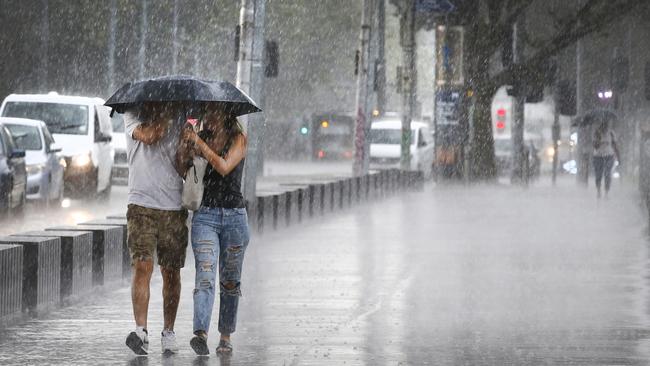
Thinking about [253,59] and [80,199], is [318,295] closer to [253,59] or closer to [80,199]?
[253,59]

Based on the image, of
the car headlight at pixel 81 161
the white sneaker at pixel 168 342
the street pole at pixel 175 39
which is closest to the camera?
the white sneaker at pixel 168 342

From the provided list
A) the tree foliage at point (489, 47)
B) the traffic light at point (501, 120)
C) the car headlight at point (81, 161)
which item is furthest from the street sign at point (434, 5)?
the traffic light at point (501, 120)

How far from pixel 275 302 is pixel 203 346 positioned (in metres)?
3.81

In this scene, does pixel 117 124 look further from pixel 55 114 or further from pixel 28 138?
pixel 28 138

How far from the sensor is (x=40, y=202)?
28516 millimetres

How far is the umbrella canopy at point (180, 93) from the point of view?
11352mm

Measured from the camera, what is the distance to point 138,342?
11.0 m

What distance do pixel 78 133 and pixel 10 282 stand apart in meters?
18.5

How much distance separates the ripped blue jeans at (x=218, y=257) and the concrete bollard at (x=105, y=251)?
14.8 feet

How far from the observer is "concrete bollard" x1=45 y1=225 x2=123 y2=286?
15.9 metres

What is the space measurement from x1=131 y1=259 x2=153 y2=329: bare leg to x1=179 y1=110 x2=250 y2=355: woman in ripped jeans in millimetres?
300

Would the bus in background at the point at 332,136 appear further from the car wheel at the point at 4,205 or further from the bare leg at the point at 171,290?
the bare leg at the point at 171,290

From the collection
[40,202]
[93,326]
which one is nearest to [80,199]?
[40,202]

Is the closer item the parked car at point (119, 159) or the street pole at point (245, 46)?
the street pole at point (245, 46)
